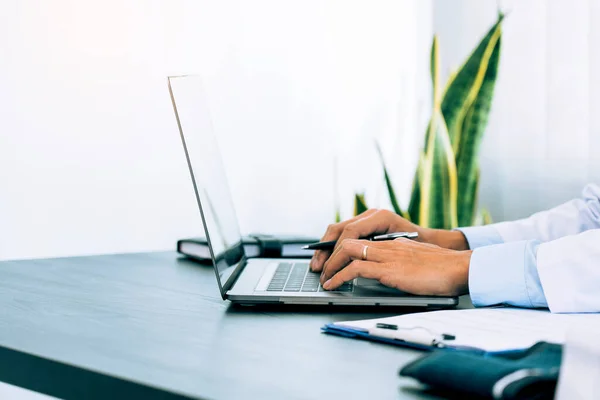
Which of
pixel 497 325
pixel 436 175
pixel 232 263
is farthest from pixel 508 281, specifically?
pixel 436 175

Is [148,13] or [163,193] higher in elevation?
[148,13]

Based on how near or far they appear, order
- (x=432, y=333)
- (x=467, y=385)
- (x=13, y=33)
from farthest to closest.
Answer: (x=13, y=33) → (x=432, y=333) → (x=467, y=385)

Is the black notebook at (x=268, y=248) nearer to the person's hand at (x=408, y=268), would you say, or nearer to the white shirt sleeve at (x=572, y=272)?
the person's hand at (x=408, y=268)

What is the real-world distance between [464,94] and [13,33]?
1.29 meters

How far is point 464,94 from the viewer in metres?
2.27

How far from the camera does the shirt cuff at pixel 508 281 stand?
0.93 metres

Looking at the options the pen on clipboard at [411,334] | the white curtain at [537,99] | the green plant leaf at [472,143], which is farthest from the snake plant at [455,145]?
the pen on clipboard at [411,334]

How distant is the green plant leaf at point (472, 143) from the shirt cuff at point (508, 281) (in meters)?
1.37

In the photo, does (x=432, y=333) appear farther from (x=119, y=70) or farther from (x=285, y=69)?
(x=285, y=69)

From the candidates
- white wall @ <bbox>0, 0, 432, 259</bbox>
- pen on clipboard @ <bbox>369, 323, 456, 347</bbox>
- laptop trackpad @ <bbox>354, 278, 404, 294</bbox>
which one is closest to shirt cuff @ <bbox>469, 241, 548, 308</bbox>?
laptop trackpad @ <bbox>354, 278, 404, 294</bbox>

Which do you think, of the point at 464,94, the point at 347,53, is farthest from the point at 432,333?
the point at 347,53

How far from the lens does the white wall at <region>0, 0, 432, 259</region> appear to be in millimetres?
1698

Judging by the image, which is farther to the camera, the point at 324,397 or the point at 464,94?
the point at 464,94

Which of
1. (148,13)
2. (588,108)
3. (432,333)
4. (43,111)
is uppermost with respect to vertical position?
(148,13)
